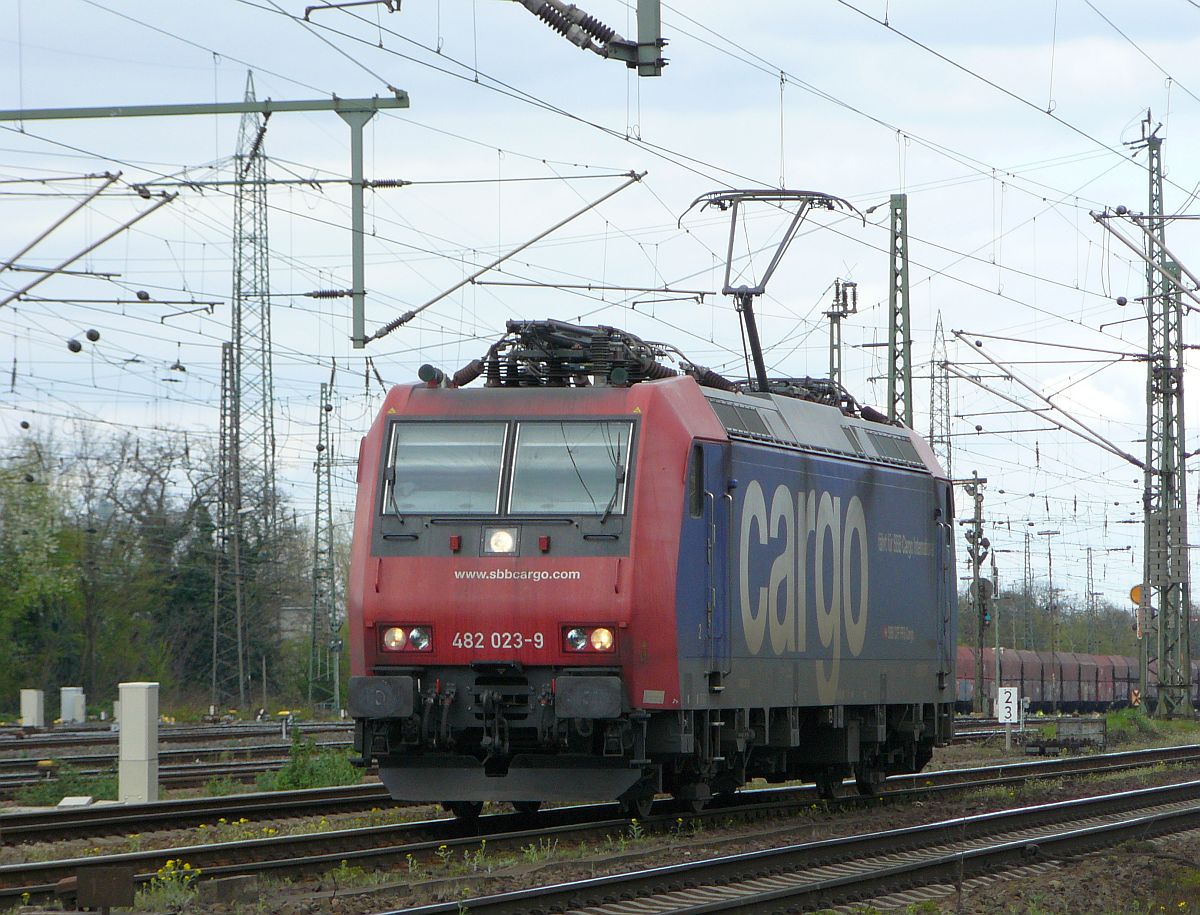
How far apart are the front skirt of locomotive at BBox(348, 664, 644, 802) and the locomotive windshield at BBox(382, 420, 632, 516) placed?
1395 millimetres

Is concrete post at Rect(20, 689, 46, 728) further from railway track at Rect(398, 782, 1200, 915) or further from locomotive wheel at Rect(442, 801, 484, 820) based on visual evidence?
railway track at Rect(398, 782, 1200, 915)

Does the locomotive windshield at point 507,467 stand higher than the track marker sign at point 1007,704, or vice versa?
the locomotive windshield at point 507,467

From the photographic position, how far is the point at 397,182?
23.0 m

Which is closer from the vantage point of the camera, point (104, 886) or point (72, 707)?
point (104, 886)

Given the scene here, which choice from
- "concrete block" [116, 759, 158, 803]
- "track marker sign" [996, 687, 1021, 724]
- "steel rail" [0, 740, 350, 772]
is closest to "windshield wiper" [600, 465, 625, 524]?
"concrete block" [116, 759, 158, 803]

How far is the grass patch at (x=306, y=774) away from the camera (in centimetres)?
2139

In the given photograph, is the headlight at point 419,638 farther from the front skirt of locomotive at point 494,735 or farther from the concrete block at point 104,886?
the concrete block at point 104,886

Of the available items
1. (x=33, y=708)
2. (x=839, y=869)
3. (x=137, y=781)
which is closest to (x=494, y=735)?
(x=839, y=869)

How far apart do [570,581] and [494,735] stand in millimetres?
1372

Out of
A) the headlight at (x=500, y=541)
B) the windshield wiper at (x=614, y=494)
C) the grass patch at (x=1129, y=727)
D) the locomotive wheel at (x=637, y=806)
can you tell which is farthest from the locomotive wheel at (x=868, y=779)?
the grass patch at (x=1129, y=727)

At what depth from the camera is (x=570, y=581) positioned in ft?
46.1

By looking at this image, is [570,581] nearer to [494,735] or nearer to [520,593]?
[520,593]

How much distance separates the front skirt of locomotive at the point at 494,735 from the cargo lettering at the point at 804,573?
7.50 ft

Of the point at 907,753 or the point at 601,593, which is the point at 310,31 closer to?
the point at 601,593
